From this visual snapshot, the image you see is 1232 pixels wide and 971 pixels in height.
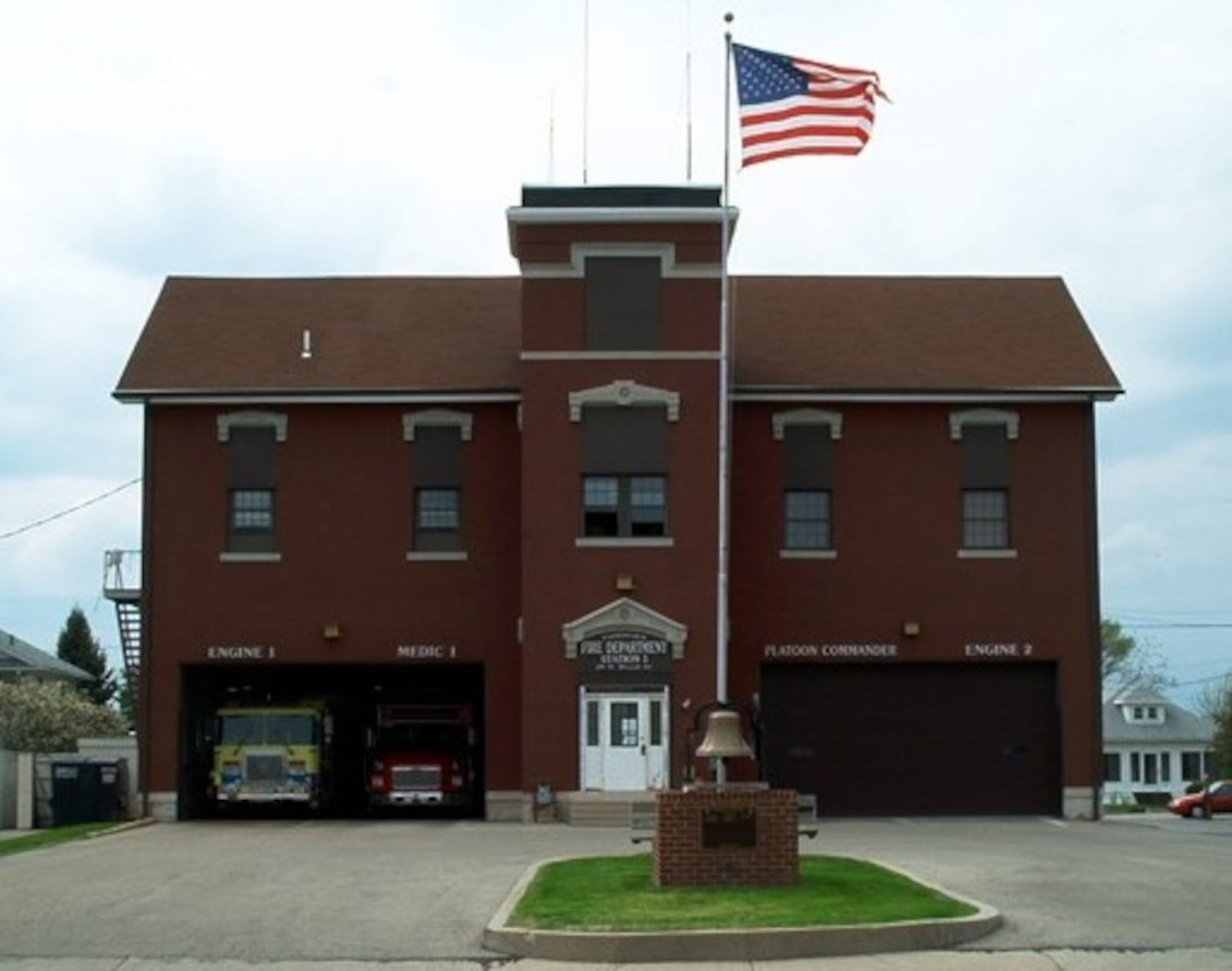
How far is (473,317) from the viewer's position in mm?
46531

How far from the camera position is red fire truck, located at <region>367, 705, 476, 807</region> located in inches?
1716

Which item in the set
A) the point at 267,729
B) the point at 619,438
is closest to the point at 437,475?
the point at 619,438

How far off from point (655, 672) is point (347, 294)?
12.4 metres

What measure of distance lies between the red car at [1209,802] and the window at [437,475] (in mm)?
33350

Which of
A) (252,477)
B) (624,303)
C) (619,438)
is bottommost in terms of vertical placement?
(252,477)

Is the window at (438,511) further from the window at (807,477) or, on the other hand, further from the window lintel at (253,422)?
the window at (807,477)

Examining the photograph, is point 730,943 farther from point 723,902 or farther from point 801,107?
point 801,107

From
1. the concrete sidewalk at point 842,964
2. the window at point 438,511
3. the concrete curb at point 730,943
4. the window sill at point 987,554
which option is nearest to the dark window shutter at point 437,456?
the window at point 438,511

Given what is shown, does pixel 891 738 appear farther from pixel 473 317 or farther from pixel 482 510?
pixel 473 317

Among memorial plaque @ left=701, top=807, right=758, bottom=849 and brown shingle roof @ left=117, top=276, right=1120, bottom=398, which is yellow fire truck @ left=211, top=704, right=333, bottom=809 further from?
memorial plaque @ left=701, top=807, right=758, bottom=849

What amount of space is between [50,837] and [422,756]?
9.03 m

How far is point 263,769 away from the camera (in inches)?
1687

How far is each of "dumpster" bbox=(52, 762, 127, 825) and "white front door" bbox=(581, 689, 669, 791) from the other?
9.96 meters

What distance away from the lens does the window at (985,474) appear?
143 feet
